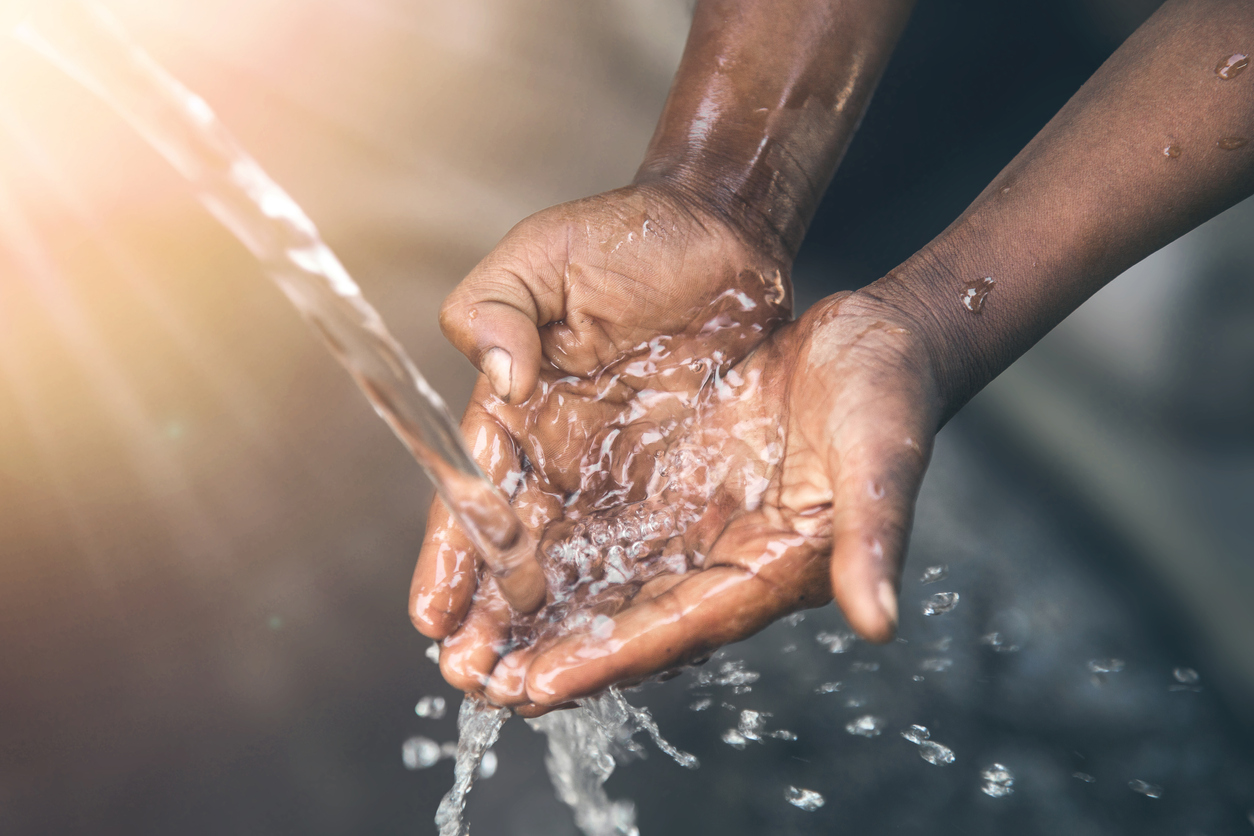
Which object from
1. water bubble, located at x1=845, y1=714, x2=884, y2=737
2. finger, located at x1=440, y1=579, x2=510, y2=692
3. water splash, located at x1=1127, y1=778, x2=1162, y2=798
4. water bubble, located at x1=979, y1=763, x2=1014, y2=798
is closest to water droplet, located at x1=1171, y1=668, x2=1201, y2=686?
water splash, located at x1=1127, y1=778, x2=1162, y2=798

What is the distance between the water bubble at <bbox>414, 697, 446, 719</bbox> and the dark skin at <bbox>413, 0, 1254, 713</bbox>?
1.98 ft

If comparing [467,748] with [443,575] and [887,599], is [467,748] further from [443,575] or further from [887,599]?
[887,599]

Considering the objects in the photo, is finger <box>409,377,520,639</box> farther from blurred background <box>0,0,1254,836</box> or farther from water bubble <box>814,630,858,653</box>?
water bubble <box>814,630,858,653</box>

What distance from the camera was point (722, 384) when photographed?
1066mm

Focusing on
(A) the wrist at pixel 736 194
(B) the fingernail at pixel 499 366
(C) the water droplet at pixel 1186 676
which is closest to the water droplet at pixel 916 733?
(C) the water droplet at pixel 1186 676

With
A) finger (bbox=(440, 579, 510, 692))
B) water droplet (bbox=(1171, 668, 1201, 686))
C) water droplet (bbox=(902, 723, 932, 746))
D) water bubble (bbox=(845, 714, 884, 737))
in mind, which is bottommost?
water droplet (bbox=(1171, 668, 1201, 686))

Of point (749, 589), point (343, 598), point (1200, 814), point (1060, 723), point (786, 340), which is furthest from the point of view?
point (343, 598)

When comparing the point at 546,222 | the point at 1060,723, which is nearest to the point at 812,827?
the point at 1060,723

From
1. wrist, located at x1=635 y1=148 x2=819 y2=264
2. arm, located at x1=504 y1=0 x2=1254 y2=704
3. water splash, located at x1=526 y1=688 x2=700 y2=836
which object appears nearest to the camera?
arm, located at x1=504 y1=0 x2=1254 y2=704

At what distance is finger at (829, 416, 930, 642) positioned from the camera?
1.96 feet

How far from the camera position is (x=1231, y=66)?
35.7 inches

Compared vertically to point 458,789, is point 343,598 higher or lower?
higher

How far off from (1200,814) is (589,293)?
1244mm

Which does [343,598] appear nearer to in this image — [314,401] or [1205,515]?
[314,401]
